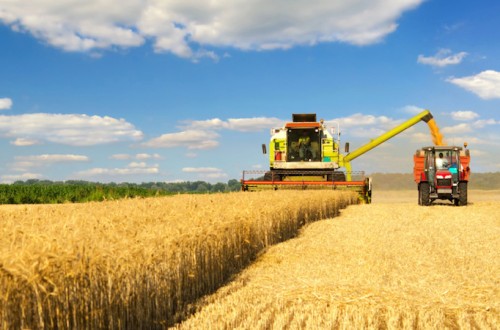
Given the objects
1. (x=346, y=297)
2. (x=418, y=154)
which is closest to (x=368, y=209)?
(x=418, y=154)

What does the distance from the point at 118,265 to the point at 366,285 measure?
12.2 ft

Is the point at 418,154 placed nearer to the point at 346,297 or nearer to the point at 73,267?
the point at 346,297

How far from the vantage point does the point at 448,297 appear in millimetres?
6559

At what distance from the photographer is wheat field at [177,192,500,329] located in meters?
5.57

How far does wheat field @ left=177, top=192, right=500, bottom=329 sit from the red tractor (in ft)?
23.4

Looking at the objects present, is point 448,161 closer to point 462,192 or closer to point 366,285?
point 462,192

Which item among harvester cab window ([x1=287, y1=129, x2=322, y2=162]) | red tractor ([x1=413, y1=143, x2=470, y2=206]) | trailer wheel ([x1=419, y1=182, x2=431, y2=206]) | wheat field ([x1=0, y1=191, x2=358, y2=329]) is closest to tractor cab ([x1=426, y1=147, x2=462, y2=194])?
red tractor ([x1=413, y1=143, x2=470, y2=206])

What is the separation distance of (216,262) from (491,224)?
10353 millimetres

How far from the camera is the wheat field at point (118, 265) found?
12.0 ft

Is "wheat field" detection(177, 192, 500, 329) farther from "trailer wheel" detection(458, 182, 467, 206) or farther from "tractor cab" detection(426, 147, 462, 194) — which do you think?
"trailer wheel" detection(458, 182, 467, 206)

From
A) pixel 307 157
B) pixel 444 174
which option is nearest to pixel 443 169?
pixel 444 174

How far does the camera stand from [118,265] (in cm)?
450

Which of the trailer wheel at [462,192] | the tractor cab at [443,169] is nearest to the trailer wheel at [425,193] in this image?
the tractor cab at [443,169]

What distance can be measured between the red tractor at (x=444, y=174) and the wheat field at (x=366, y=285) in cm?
714
